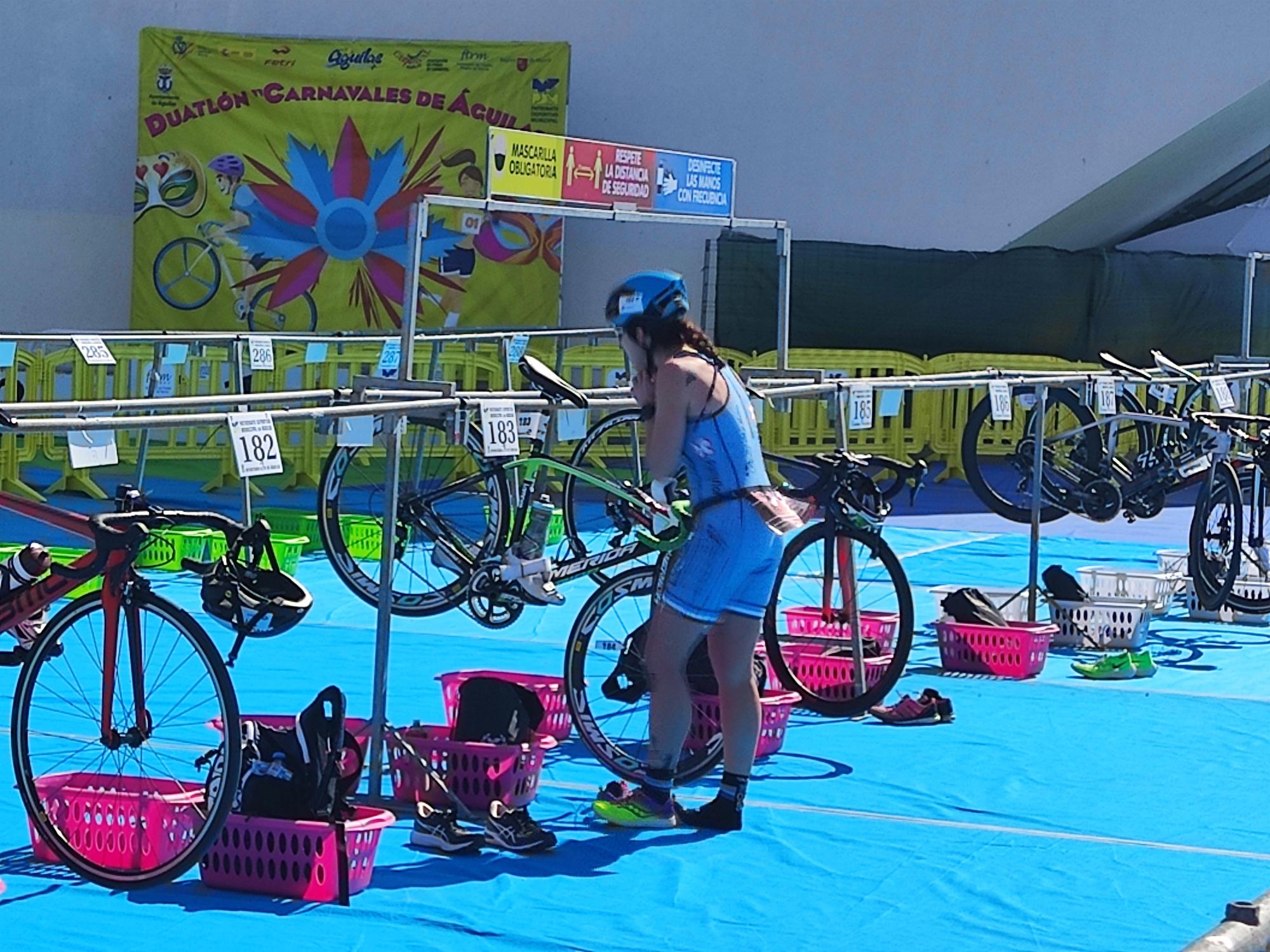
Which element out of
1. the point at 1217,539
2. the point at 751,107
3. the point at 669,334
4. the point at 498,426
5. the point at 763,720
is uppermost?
the point at 751,107

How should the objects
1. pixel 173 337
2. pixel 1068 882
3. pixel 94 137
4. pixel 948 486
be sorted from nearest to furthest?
pixel 1068 882, pixel 173 337, pixel 948 486, pixel 94 137

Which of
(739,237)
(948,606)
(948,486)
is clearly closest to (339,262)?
(739,237)

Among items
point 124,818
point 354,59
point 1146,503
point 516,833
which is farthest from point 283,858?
point 354,59

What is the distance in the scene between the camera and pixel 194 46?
19359 mm

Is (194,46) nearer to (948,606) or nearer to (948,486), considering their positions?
(948,486)

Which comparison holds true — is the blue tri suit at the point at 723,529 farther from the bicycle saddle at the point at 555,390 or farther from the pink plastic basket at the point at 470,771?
the bicycle saddle at the point at 555,390

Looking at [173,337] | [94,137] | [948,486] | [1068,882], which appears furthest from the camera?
[94,137]

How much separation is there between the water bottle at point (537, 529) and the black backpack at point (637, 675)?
854mm

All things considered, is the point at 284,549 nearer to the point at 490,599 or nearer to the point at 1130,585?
the point at 490,599

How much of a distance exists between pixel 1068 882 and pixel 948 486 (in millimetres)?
12403

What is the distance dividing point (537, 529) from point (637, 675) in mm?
1150

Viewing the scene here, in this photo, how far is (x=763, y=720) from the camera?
24.7 ft

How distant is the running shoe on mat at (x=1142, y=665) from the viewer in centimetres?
960

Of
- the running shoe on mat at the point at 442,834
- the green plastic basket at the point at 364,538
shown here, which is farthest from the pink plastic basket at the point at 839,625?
the green plastic basket at the point at 364,538
